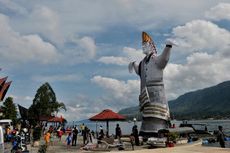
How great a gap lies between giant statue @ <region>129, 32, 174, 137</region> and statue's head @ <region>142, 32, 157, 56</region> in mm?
422

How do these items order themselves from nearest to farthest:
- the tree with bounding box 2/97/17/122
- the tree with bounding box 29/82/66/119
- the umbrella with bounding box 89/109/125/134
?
1. the umbrella with bounding box 89/109/125/134
2. the tree with bounding box 2/97/17/122
3. the tree with bounding box 29/82/66/119

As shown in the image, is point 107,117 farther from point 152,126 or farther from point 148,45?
point 148,45

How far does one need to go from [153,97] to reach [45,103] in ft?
118

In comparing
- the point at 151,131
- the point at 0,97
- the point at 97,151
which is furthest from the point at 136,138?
the point at 0,97

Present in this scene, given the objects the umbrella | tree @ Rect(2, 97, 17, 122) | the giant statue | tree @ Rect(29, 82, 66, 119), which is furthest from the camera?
tree @ Rect(29, 82, 66, 119)

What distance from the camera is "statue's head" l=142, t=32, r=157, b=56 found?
38188 millimetres

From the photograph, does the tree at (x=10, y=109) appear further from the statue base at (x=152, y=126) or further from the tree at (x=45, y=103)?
the statue base at (x=152, y=126)

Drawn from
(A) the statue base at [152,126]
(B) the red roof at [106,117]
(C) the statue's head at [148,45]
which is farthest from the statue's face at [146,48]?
(B) the red roof at [106,117]

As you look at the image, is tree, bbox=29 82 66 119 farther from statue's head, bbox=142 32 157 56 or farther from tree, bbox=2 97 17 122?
statue's head, bbox=142 32 157 56

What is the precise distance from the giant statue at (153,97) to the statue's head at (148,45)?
0.42 metres

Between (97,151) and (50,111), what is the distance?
45.4 meters

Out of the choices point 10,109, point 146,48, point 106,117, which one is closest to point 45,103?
point 10,109

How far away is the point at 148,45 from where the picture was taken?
1516 inches

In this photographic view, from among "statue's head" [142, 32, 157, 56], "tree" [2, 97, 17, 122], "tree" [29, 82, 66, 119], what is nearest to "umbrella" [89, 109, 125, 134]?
"statue's head" [142, 32, 157, 56]
